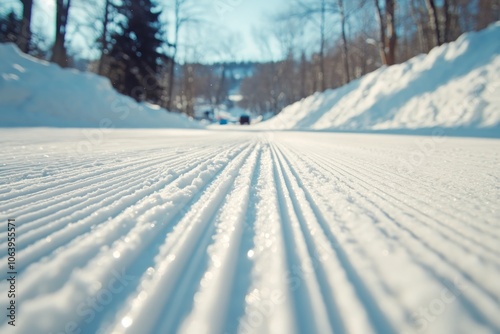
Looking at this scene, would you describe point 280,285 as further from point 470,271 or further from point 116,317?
point 470,271

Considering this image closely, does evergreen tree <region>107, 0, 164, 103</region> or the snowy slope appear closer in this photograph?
the snowy slope

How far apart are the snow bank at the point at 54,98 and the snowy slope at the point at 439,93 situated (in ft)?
26.2

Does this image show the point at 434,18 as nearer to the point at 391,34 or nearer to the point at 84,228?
the point at 391,34

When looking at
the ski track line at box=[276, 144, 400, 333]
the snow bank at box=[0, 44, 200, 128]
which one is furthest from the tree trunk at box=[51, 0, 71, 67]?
the ski track line at box=[276, 144, 400, 333]

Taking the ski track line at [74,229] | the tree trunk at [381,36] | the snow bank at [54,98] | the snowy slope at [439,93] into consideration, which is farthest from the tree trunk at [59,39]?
the tree trunk at [381,36]

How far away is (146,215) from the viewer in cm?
110

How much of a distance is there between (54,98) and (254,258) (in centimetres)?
918

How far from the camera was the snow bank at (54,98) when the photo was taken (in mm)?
6887

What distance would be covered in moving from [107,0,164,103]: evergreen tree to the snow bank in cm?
848

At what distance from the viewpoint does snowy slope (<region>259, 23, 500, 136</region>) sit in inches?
215

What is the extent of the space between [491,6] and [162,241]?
107 feet

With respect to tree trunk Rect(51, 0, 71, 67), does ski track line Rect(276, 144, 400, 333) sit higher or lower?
lower

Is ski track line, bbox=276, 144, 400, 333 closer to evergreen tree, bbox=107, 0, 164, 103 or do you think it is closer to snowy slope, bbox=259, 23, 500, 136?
snowy slope, bbox=259, 23, 500, 136

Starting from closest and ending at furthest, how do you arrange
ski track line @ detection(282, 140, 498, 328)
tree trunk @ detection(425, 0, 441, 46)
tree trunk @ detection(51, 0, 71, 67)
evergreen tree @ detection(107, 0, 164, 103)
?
ski track line @ detection(282, 140, 498, 328) → tree trunk @ detection(425, 0, 441, 46) → tree trunk @ detection(51, 0, 71, 67) → evergreen tree @ detection(107, 0, 164, 103)
